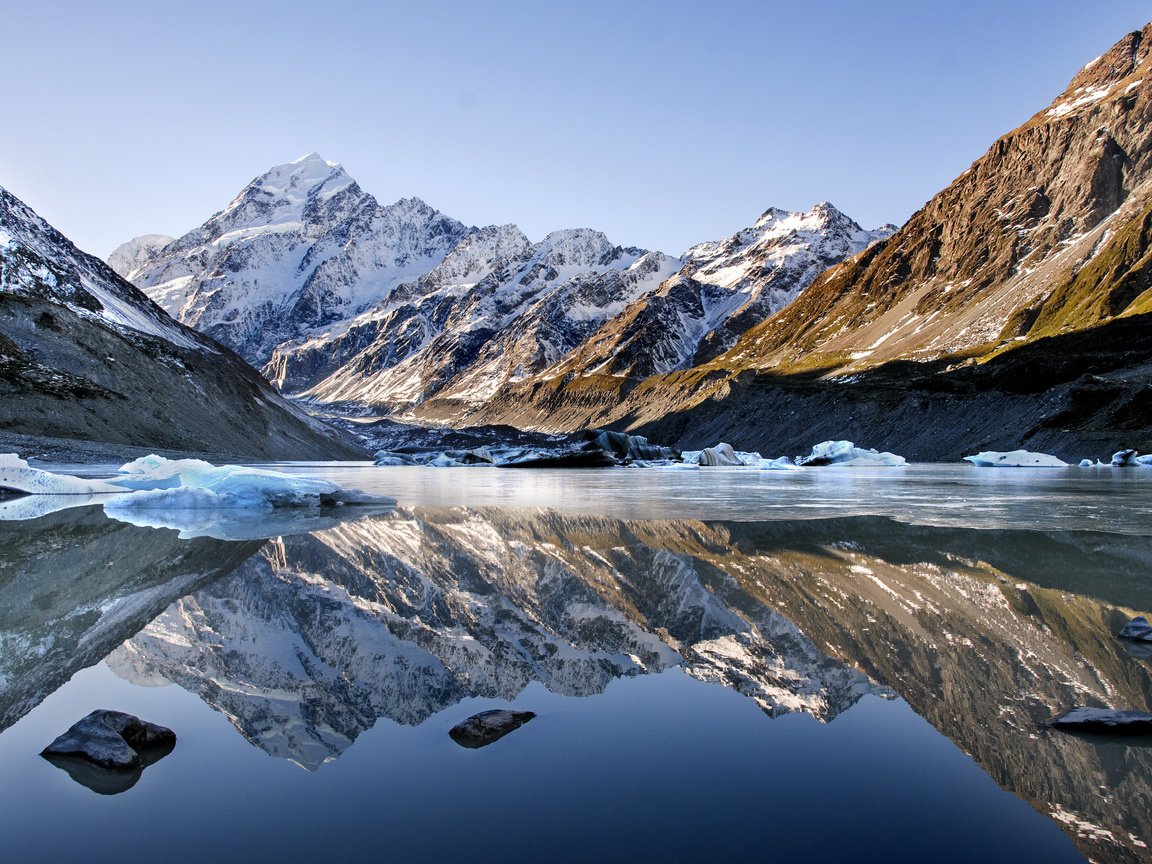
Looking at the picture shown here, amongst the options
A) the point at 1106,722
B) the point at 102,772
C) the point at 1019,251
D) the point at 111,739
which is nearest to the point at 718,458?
the point at 1106,722

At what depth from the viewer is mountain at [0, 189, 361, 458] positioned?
69062 mm

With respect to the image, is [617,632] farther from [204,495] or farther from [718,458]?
[718,458]

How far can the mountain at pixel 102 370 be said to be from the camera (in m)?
69.1

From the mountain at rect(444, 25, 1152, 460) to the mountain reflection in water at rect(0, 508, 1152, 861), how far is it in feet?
215

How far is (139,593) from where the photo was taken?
9.04 m

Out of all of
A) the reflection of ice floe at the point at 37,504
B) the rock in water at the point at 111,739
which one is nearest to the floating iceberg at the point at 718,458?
the reflection of ice floe at the point at 37,504

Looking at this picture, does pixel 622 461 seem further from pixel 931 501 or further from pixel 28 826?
pixel 28 826

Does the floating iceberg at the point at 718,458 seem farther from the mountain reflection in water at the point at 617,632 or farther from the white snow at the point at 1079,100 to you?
the white snow at the point at 1079,100

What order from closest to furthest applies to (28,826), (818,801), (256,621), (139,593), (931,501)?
(28,826), (818,801), (256,621), (139,593), (931,501)

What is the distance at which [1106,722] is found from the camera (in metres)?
4.78

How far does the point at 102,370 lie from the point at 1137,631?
9090cm

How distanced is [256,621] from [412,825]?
4.72 metres

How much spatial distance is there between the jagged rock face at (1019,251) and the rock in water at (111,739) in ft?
377

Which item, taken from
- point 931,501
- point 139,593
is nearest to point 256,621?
point 139,593
